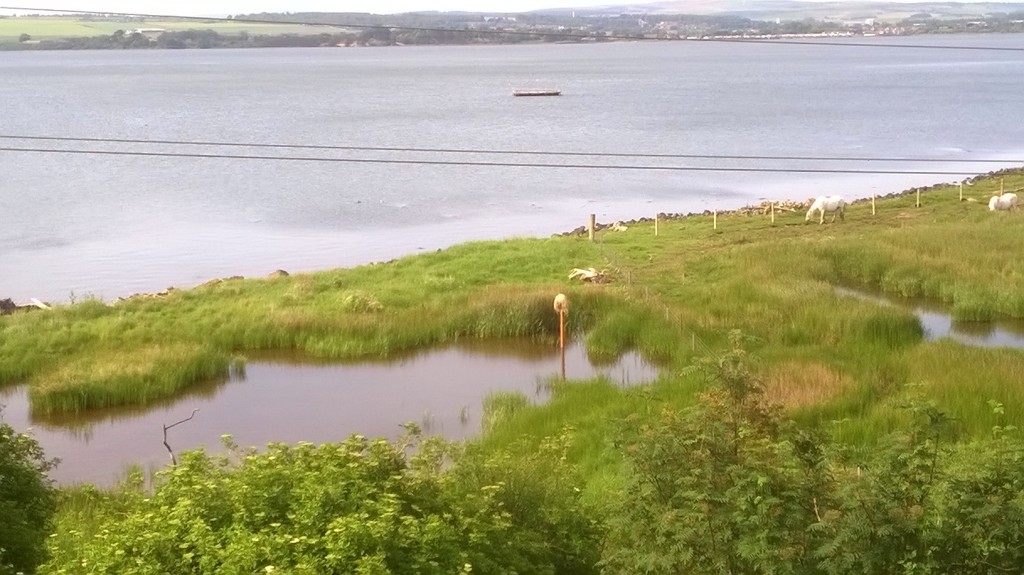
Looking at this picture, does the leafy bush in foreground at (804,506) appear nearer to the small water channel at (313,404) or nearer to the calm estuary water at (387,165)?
the small water channel at (313,404)

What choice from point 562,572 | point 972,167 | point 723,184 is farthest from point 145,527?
point 972,167

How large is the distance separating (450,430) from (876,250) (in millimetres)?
13989

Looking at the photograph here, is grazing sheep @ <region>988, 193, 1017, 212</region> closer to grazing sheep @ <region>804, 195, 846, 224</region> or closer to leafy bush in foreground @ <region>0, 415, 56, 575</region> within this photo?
grazing sheep @ <region>804, 195, 846, 224</region>

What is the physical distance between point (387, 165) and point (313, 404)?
45.6 m

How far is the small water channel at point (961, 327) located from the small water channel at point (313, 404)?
6.25 meters

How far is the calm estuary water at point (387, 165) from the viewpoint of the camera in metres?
40.5

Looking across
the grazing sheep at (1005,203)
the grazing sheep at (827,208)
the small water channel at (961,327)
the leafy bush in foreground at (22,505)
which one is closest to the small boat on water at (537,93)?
the grazing sheep at (827,208)

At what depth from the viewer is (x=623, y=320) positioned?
74.1 feet

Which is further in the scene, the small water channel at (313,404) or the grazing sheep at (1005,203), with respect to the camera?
the grazing sheep at (1005,203)

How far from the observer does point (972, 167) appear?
55.3 m

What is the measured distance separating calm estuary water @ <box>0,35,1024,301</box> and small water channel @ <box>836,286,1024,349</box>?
17786 mm

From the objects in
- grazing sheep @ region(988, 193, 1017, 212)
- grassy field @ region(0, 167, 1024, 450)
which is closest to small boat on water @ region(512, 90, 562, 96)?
grazing sheep @ region(988, 193, 1017, 212)

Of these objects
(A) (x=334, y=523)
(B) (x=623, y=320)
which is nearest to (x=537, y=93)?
(B) (x=623, y=320)

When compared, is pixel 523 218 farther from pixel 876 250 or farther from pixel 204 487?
pixel 204 487
